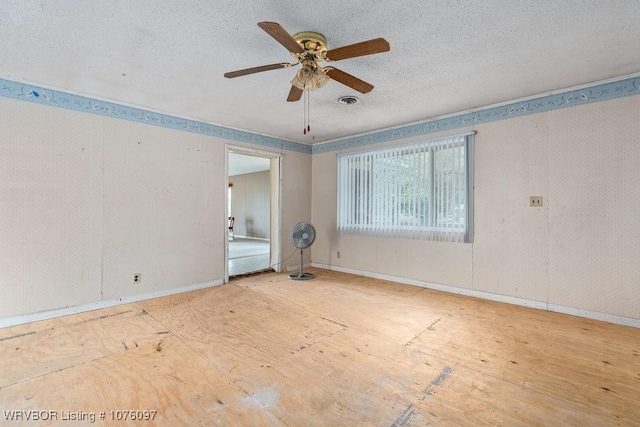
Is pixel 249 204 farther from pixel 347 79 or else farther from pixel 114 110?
pixel 347 79

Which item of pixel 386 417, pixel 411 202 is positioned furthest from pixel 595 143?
pixel 386 417

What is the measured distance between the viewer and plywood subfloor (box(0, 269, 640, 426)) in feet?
5.16

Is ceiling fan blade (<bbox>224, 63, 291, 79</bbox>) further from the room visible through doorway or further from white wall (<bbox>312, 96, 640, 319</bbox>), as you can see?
the room visible through doorway

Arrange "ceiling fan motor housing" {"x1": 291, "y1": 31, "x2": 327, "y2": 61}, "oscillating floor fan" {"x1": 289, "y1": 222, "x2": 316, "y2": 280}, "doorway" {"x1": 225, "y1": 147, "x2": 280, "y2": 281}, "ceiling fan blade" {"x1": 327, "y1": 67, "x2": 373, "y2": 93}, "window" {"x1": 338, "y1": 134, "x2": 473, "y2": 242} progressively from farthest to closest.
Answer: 1. "doorway" {"x1": 225, "y1": 147, "x2": 280, "y2": 281}
2. "oscillating floor fan" {"x1": 289, "y1": 222, "x2": 316, "y2": 280}
3. "window" {"x1": 338, "y1": 134, "x2": 473, "y2": 242}
4. "ceiling fan blade" {"x1": 327, "y1": 67, "x2": 373, "y2": 93}
5. "ceiling fan motor housing" {"x1": 291, "y1": 31, "x2": 327, "y2": 61}

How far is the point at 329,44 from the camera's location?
6.91 ft

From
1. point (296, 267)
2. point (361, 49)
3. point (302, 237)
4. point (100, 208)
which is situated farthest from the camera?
point (296, 267)

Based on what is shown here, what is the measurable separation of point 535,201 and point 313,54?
2916 mm

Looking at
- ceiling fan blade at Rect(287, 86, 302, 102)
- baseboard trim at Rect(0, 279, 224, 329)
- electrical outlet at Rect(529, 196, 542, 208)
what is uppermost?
ceiling fan blade at Rect(287, 86, 302, 102)

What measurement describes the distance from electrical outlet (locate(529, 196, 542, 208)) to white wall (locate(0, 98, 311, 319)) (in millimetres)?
3950

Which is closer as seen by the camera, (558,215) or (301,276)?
(558,215)

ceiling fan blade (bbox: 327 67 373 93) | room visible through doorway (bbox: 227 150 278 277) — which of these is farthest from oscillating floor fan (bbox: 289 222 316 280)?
room visible through doorway (bbox: 227 150 278 277)

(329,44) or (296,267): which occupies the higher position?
(329,44)

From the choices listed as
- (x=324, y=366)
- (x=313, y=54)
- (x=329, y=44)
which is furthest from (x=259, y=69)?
(x=324, y=366)

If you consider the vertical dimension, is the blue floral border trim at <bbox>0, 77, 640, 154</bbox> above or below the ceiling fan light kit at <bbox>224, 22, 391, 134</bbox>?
above
